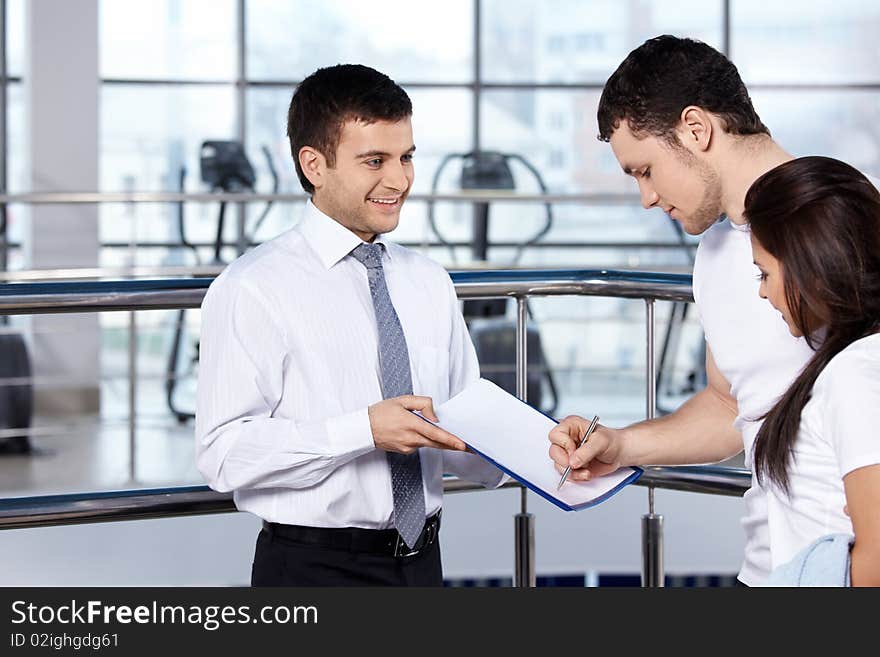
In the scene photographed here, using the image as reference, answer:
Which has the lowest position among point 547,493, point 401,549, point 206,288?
point 401,549

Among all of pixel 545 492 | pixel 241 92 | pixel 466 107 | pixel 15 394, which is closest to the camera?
pixel 545 492

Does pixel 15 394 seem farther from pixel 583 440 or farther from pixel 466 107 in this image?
pixel 583 440

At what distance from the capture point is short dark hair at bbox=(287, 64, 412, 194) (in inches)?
62.3

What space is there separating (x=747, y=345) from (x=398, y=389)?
437 millimetres

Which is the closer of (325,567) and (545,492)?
(545,492)

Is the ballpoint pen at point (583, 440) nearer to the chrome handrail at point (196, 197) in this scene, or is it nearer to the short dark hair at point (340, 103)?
the short dark hair at point (340, 103)

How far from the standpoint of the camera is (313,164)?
1618 mm

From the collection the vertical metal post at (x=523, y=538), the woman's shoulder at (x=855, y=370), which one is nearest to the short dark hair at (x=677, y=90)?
the woman's shoulder at (x=855, y=370)

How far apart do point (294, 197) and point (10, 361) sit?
1.62 m

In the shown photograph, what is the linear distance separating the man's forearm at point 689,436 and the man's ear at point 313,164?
0.52 metres

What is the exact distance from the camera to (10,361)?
5996 millimetres

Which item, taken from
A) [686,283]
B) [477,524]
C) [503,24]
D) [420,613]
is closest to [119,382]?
[503,24]

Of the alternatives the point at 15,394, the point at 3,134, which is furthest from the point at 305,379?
the point at 3,134

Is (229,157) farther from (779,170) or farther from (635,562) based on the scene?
(779,170)
